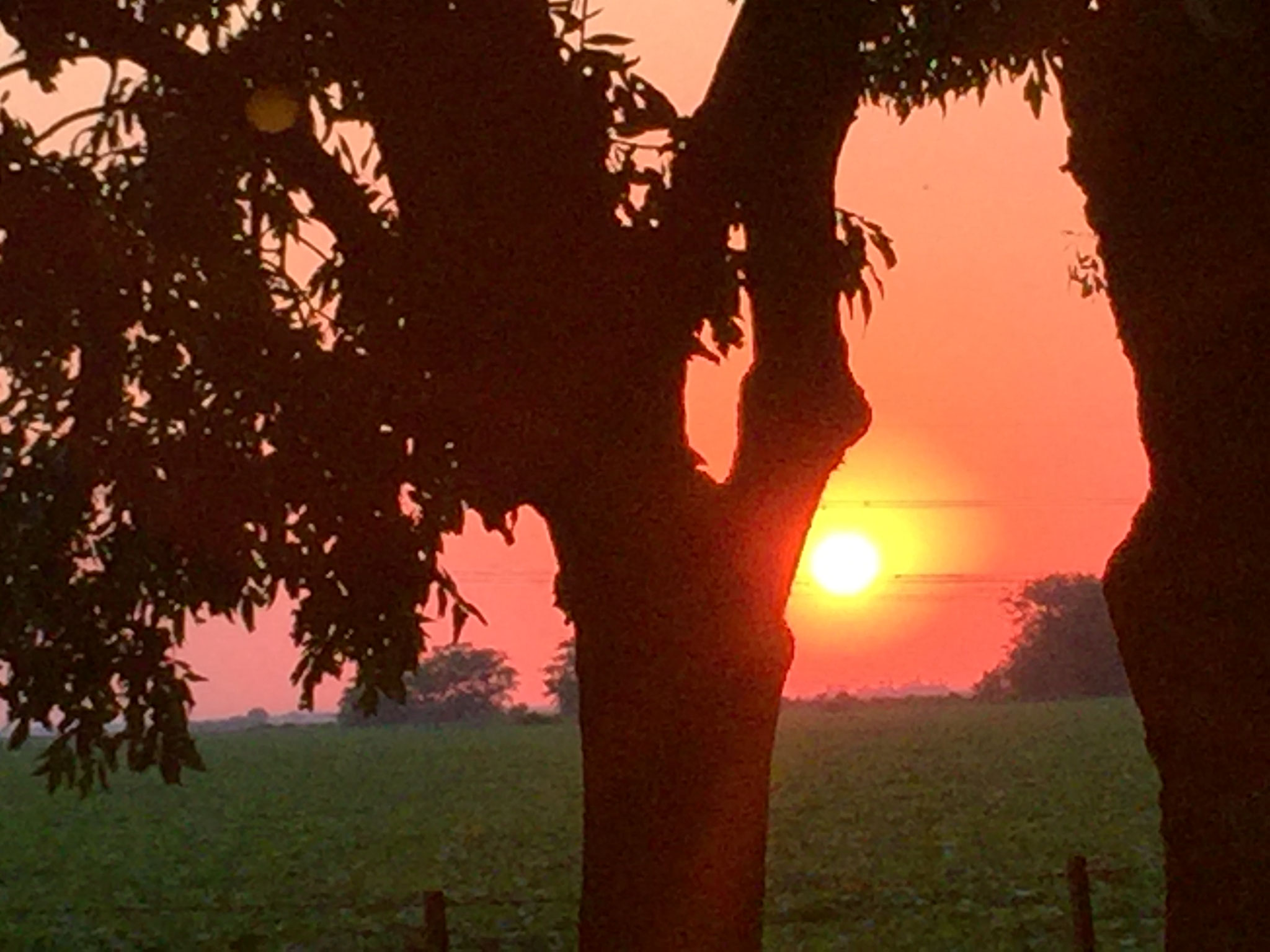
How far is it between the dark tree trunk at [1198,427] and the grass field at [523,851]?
6.45 meters

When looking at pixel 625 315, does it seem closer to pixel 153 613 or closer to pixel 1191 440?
pixel 1191 440

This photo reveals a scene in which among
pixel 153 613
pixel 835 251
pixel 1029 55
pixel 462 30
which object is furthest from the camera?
pixel 1029 55

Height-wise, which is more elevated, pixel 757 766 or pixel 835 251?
pixel 835 251

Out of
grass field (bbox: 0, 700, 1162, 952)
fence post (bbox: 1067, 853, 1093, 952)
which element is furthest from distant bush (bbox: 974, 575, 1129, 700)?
fence post (bbox: 1067, 853, 1093, 952)

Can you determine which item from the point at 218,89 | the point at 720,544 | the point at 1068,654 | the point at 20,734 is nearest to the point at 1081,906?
the point at 720,544

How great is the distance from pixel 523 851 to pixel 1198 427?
28.4 metres

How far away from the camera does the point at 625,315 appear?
24.9ft

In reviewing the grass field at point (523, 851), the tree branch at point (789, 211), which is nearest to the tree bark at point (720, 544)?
the tree branch at point (789, 211)

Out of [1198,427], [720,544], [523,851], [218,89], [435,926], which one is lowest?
[523,851]

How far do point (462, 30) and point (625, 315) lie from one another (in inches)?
59.8

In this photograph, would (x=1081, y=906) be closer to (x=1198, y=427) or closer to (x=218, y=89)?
(x=1198, y=427)

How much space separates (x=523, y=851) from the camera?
109 ft

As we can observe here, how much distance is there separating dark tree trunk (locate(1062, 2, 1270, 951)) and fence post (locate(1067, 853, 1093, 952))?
268 inches

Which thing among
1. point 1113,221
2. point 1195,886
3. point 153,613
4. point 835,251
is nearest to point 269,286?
point 153,613
